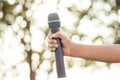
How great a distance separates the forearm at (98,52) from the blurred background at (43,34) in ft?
17.3

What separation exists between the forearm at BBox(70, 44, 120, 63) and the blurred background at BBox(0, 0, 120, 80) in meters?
5.28

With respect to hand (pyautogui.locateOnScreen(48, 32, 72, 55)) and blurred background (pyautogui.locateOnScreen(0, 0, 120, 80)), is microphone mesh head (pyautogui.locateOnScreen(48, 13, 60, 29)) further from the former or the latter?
blurred background (pyautogui.locateOnScreen(0, 0, 120, 80))

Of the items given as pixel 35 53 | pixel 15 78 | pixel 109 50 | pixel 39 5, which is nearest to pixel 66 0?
pixel 39 5

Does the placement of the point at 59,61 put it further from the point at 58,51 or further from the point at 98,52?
the point at 98,52

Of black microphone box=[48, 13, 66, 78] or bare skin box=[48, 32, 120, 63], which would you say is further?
bare skin box=[48, 32, 120, 63]

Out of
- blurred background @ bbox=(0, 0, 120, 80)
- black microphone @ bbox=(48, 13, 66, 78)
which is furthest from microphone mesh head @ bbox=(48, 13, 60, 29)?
blurred background @ bbox=(0, 0, 120, 80)

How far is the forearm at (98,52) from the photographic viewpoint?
5.57 ft

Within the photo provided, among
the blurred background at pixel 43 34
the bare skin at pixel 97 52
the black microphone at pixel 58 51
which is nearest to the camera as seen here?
the black microphone at pixel 58 51

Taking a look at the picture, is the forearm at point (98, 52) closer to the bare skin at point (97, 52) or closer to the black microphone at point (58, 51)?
the bare skin at point (97, 52)

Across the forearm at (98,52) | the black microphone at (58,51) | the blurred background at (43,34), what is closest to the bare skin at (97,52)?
the forearm at (98,52)

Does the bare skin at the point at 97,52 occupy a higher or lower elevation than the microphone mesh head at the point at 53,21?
lower

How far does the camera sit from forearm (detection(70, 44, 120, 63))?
170 cm

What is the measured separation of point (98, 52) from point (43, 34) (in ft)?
17.7

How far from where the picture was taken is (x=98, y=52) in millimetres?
1707
